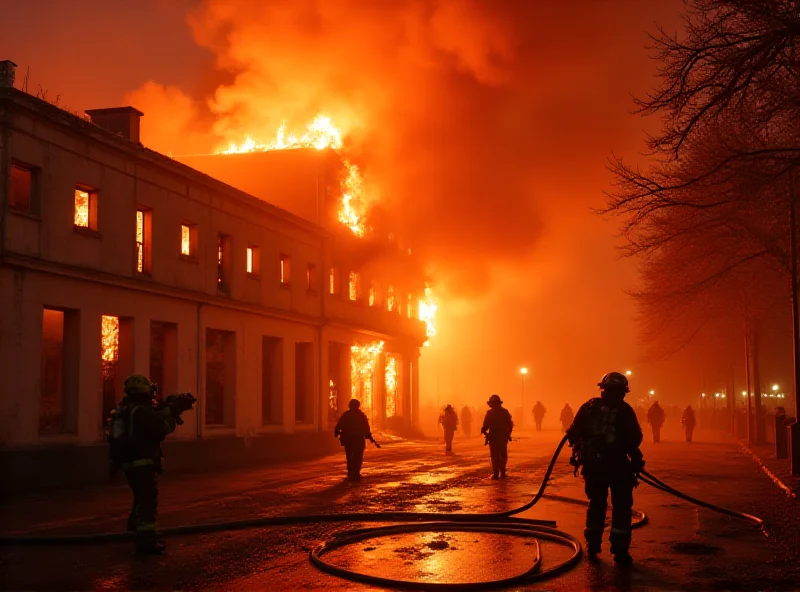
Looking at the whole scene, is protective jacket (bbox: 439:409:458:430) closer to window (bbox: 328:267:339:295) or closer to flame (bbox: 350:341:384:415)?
flame (bbox: 350:341:384:415)

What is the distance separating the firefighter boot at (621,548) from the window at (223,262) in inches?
Result: 786

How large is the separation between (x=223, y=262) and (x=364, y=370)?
14.1 metres

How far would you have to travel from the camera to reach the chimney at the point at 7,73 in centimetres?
1880

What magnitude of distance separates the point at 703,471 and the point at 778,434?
5.68 metres

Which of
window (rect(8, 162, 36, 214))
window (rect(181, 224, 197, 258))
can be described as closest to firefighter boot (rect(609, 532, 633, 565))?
window (rect(8, 162, 36, 214))

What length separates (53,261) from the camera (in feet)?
63.8

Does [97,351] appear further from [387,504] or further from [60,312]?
[387,504]

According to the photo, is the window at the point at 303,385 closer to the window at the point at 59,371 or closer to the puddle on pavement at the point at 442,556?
the window at the point at 59,371

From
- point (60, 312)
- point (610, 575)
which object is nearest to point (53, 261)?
point (60, 312)

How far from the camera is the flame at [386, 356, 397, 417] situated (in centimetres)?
4464

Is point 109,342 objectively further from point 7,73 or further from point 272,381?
point 272,381

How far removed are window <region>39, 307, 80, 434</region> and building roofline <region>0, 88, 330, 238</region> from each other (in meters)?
4.00

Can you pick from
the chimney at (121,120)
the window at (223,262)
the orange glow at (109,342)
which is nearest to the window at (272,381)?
the window at (223,262)

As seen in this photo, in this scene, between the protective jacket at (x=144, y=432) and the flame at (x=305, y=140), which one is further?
the flame at (x=305, y=140)
